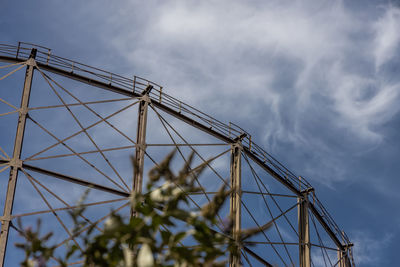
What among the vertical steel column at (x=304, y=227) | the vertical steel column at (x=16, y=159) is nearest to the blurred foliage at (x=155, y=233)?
the vertical steel column at (x=16, y=159)

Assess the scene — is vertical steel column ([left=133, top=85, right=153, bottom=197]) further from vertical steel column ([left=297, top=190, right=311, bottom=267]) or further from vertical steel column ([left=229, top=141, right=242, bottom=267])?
vertical steel column ([left=297, top=190, right=311, bottom=267])

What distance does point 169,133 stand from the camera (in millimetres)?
24062

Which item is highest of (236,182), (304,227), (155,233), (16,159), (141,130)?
(141,130)

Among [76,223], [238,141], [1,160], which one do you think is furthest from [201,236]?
[238,141]

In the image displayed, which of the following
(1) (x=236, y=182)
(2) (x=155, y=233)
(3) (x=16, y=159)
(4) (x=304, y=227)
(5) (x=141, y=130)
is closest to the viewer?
(2) (x=155, y=233)

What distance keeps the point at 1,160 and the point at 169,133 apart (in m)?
6.47

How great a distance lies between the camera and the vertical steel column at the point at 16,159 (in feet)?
66.1

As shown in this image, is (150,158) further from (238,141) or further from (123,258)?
(123,258)

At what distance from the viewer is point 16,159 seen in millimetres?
21375

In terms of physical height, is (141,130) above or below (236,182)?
above

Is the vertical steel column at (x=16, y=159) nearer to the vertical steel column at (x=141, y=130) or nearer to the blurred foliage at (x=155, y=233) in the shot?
the vertical steel column at (x=141, y=130)

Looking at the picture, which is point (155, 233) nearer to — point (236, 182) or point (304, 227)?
point (236, 182)

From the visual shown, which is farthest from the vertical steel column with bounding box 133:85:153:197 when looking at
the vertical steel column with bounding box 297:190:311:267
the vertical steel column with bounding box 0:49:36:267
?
the vertical steel column with bounding box 297:190:311:267

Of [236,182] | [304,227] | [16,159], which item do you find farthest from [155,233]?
[304,227]
